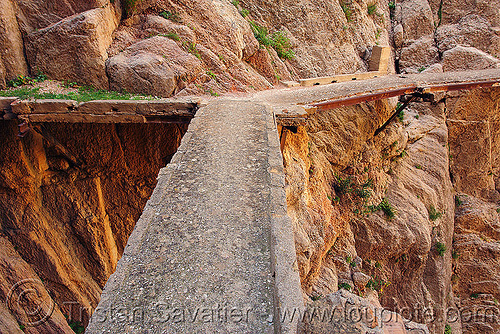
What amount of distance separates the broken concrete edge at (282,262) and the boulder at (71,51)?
7.37 meters

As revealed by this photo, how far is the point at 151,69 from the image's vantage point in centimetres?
933

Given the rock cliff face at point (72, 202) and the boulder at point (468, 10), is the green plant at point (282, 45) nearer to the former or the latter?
the rock cliff face at point (72, 202)

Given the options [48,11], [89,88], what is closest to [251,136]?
[89,88]

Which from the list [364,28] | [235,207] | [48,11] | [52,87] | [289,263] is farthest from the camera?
[364,28]

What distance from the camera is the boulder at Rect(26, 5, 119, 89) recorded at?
9242 mm

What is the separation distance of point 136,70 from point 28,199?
180 inches

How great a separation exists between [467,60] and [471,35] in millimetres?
2027

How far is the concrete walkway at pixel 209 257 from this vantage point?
2.83 m

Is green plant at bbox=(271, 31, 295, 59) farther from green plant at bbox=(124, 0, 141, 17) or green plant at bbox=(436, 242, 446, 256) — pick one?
green plant at bbox=(436, 242, 446, 256)

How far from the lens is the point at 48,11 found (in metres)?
9.68

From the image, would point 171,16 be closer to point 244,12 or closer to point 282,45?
point 244,12

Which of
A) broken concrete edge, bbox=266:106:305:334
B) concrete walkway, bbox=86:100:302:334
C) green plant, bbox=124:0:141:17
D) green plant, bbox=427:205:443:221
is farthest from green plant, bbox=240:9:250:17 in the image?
broken concrete edge, bbox=266:106:305:334

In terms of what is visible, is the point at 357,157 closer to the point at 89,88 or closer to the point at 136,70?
the point at 136,70

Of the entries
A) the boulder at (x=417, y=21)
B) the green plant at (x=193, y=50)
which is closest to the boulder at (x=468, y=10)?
the boulder at (x=417, y=21)
